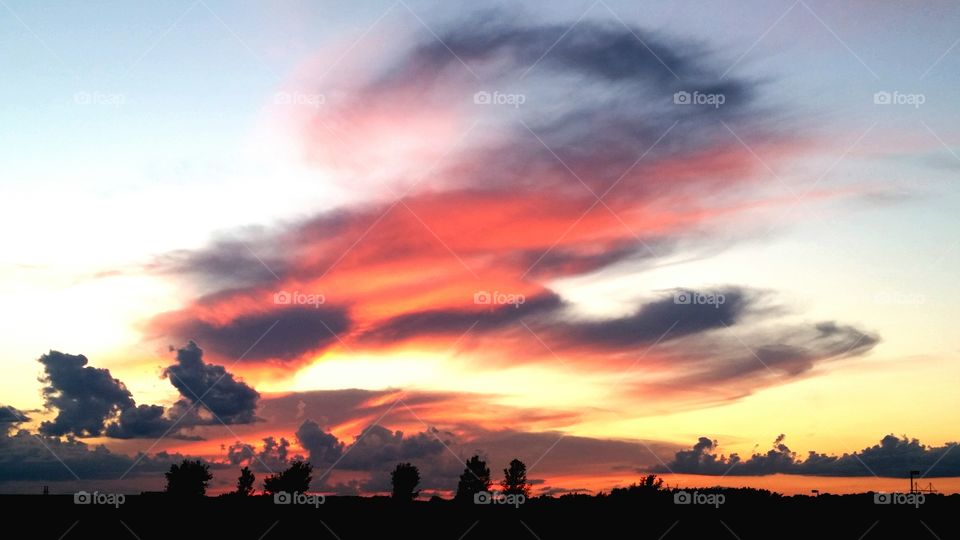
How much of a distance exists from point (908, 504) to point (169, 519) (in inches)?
2752

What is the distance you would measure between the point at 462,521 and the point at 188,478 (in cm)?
13438

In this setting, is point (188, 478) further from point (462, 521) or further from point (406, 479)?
point (462, 521)

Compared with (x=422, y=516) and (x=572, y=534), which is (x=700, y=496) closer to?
(x=572, y=534)

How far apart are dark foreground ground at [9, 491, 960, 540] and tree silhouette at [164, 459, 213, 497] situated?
348 feet

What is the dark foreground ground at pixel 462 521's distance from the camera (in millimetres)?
66688

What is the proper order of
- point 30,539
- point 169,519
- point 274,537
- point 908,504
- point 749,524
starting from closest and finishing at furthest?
point 30,539, point 274,537, point 169,519, point 749,524, point 908,504

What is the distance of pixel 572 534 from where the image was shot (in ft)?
226

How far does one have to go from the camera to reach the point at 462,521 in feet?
246

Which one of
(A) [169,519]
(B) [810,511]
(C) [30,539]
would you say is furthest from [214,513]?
(B) [810,511]

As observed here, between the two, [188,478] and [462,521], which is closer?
[462,521]

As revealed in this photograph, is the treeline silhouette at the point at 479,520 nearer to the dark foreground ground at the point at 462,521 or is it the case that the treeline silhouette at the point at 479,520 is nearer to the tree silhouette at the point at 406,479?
the dark foreground ground at the point at 462,521

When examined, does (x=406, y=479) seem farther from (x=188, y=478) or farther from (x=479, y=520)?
(x=479, y=520)

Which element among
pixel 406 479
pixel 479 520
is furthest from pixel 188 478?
pixel 479 520

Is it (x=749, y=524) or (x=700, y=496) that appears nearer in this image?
(x=749, y=524)
